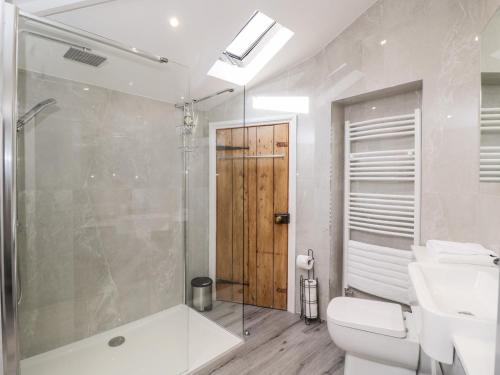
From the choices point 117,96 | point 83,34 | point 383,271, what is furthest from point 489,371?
point 117,96

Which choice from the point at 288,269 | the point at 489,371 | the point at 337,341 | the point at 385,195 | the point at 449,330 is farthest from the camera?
the point at 288,269

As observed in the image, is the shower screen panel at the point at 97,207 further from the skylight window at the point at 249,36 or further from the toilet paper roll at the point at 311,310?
the toilet paper roll at the point at 311,310

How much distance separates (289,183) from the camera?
263 cm

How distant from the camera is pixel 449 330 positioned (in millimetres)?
769

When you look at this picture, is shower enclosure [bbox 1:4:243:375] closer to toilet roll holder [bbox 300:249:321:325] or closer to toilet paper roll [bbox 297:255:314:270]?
toilet roll holder [bbox 300:249:321:325]

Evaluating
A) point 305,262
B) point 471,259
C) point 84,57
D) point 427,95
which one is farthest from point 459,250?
point 84,57

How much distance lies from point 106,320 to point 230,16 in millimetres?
2521

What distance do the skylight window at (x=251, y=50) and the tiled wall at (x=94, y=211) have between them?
674 millimetres

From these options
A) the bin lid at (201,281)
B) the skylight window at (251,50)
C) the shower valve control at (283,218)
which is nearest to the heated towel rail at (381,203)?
the shower valve control at (283,218)

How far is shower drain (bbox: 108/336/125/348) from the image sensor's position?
204 cm

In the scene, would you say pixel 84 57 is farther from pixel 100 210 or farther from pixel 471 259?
pixel 471 259

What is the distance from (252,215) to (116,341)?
161 cm

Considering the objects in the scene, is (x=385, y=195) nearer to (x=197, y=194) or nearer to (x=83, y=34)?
(x=197, y=194)

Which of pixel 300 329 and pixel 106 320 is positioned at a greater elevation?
pixel 106 320
